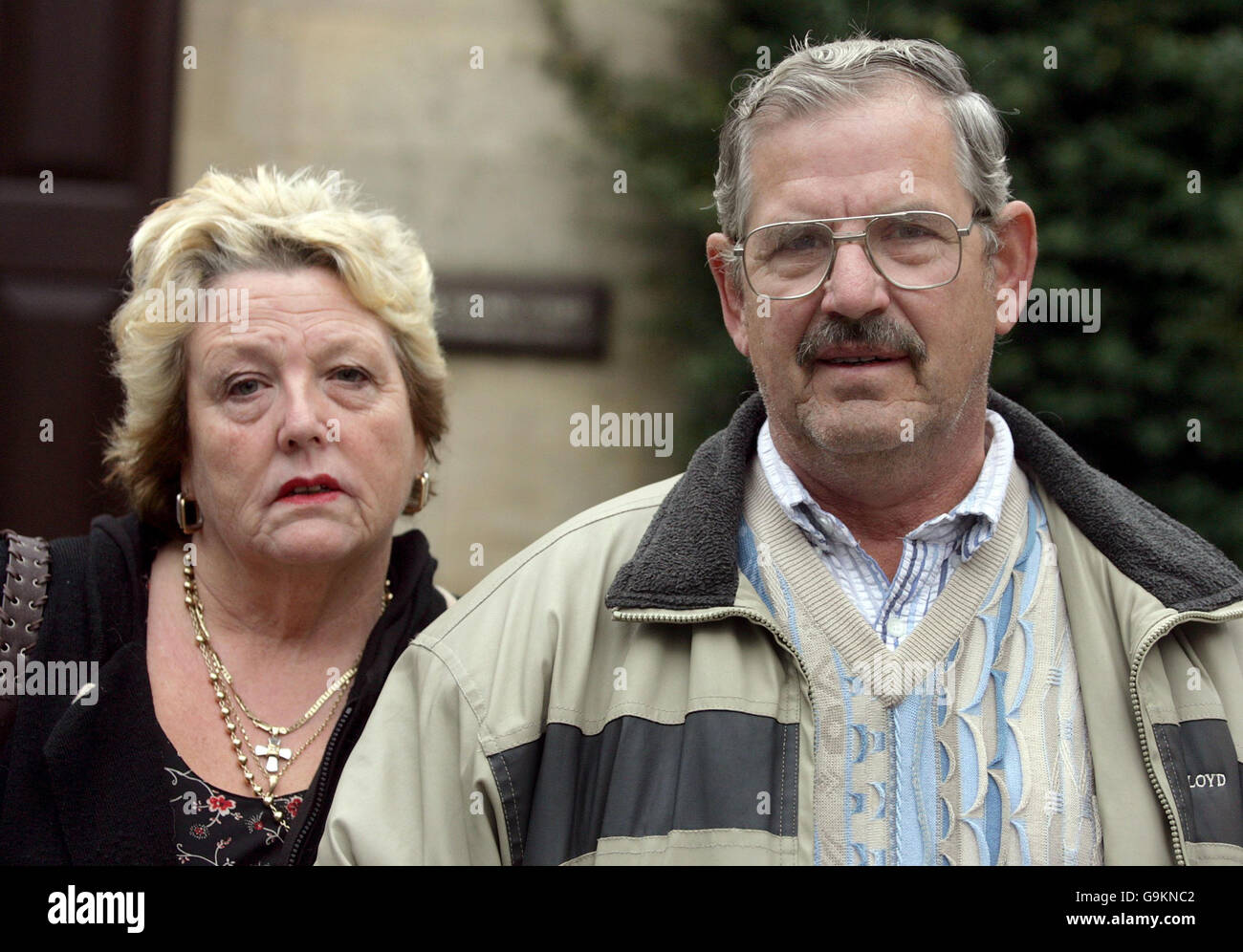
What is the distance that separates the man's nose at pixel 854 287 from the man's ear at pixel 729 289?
23 cm

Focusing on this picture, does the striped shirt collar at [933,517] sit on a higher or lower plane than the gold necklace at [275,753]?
higher

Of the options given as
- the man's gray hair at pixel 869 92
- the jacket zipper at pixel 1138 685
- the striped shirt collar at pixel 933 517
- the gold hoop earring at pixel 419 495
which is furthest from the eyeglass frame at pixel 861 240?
the gold hoop earring at pixel 419 495

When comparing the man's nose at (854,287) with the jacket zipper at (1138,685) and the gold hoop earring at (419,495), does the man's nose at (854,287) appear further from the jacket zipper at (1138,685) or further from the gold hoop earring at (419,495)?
the gold hoop earring at (419,495)

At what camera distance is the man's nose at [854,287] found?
86.4 inches

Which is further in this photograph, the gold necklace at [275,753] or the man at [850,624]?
the gold necklace at [275,753]

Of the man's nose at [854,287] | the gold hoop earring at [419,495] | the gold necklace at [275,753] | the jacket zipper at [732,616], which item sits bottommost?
the gold necklace at [275,753]

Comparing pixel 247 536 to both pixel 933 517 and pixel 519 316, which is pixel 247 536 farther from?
pixel 519 316

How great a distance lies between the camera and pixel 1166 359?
4.59 m

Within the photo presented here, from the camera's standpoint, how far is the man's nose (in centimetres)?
220

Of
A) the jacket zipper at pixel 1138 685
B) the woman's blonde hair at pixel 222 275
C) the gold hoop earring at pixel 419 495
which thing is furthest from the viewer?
the gold hoop earring at pixel 419 495

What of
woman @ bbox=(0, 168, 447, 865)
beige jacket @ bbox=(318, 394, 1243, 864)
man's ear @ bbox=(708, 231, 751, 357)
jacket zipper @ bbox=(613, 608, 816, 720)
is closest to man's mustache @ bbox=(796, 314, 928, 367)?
man's ear @ bbox=(708, 231, 751, 357)
